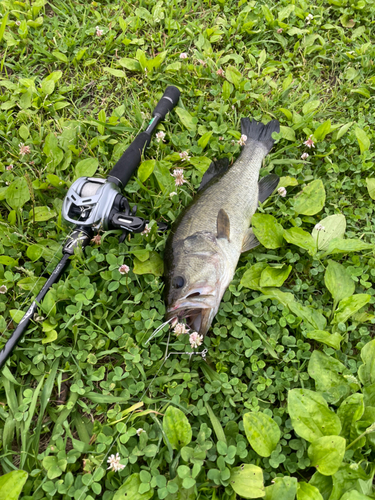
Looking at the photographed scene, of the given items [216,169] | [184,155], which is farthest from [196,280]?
[184,155]

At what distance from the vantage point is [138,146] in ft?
11.2

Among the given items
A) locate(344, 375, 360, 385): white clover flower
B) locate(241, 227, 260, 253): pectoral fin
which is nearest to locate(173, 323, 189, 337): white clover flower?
locate(241, 227, 260, 253): pectoral fin

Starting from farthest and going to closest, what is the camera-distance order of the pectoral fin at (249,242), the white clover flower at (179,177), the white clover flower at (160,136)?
1. the white clover flower at (160,136)
2. the white clover flower at (179,177)
3. the pectoral fin at (249,242)

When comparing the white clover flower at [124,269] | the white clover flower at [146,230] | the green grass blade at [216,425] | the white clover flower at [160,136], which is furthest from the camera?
the white clover flower at [160,136]

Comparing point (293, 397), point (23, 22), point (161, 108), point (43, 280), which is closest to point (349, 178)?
point (161, 108)

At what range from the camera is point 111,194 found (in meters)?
2.79

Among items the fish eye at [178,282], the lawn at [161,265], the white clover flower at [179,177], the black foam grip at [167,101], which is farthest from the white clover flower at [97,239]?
the black foam grip at [167,101]

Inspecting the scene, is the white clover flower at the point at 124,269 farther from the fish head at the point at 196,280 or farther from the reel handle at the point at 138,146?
the reel handle at the point at 138,146

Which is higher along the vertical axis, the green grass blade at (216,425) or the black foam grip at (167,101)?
the black foam grip at (167,101)

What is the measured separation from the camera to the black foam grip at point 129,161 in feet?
10.4

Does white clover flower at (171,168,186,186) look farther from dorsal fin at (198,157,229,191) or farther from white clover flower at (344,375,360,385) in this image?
white clover flower at (344,375,360,385)

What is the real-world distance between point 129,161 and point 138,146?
0.80 ft

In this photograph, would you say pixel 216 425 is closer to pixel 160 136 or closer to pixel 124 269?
pixel 124 269

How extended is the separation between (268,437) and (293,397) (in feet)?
1.04
